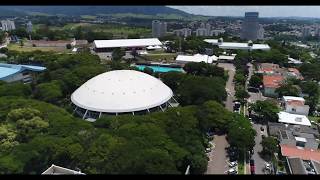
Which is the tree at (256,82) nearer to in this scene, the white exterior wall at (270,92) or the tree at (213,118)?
the white exterior wall at (270,92)

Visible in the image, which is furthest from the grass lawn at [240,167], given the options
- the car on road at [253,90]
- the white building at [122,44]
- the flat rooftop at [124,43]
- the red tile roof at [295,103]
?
the flat rooftop at [124,43]

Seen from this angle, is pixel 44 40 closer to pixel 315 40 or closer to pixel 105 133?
pixel 105 133

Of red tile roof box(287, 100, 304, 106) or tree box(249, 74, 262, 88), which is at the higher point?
tree box(249, 74, 262, 88)

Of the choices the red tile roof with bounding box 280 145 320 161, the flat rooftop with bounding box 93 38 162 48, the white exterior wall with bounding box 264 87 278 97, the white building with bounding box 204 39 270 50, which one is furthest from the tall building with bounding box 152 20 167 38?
the red tile roof with bounding box 280 145 320 161

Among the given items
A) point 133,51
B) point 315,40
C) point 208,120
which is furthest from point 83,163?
point 315,40

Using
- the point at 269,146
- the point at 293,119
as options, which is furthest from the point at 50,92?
the point at 293,119

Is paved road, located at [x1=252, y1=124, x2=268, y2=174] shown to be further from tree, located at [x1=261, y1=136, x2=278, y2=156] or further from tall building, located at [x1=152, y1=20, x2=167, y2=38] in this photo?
tall building, located at [x1=152, y1=20, x2=167, y2=38]
